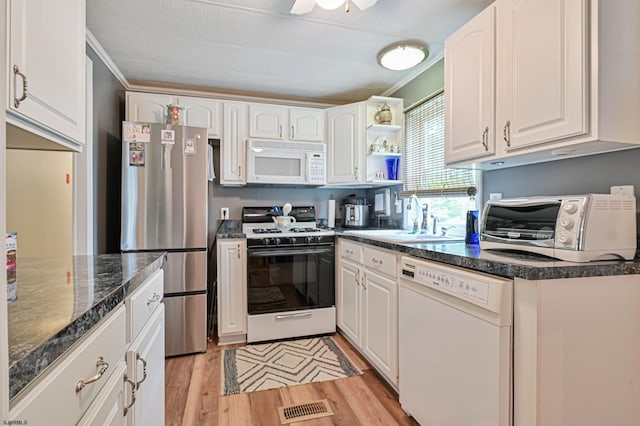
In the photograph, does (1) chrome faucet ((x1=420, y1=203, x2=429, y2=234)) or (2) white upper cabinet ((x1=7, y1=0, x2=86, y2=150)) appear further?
(1) chrome faucet ((x1=420, y1=203, x2=429, y2=234))

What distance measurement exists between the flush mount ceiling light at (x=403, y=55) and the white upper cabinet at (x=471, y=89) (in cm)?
42

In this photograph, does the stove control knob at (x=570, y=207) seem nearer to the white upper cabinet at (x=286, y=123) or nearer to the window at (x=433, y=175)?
the window at (x=433, y=175)

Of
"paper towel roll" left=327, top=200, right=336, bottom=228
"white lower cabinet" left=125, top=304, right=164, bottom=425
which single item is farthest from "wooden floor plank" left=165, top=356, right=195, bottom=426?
"paper towel roll" left=327, top=200, right=336, bottom=228

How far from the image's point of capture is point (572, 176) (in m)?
1.44

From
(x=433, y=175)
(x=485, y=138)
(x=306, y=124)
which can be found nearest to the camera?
(x=485, y=138)

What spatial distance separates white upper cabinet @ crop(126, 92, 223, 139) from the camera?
260 cm

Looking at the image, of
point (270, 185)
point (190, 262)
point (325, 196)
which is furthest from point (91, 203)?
point (325, 196)

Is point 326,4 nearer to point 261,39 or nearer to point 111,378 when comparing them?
point 261,39

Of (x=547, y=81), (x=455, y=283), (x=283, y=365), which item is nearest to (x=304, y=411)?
(x=283, y=365)

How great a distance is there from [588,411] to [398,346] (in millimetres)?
874

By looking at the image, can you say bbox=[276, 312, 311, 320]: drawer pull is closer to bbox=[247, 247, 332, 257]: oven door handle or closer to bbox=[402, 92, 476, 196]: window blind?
bbox=[247, 247, 332, 257]: oven door handle

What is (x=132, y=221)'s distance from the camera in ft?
7.47

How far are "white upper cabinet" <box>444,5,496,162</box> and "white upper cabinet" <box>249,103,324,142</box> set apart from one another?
1.47 meters

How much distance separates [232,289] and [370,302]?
118 cm
